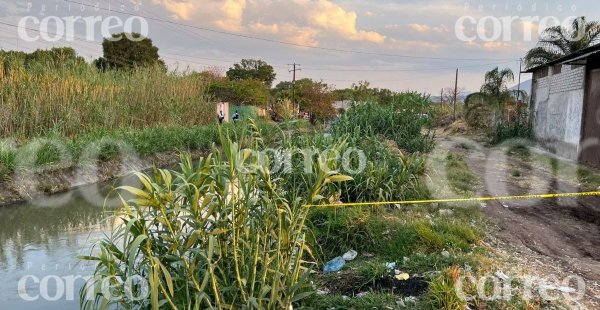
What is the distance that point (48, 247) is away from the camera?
5711mm

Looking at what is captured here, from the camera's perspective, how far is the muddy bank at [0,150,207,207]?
789cm

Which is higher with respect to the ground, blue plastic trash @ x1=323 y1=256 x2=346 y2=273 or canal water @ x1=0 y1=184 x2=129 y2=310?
blue plastic trash @ x1=323 y1=256 x2=346 y2=273

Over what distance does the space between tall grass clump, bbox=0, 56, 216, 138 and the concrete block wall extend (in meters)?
10.4

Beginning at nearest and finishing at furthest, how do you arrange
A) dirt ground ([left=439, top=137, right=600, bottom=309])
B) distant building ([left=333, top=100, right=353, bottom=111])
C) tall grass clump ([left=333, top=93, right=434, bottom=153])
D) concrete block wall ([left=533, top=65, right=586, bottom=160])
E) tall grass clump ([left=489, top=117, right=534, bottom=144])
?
1. dirt ground ([left=439, top=137, right=600, bottom=309])
2. tall grass clump ([left=333, top=93, right=434, bottom=153])
3. distant building ([left=333, top=100, right=353, bottom=111])
4. concrete block wall ([left=533, top=65, right=586, bottom=160])
5. tall grass clump ([left=489, top=117, right=534, bottom=144])

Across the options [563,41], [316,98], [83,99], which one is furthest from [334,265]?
[316,98]

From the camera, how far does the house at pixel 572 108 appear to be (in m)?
9.80

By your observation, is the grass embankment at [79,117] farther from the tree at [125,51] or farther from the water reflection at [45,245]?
the tree at [125,51]

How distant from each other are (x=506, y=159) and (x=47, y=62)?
11199 mm

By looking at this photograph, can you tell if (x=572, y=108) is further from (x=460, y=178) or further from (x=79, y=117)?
(x=79, y=117)

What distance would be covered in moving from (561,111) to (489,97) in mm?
8054

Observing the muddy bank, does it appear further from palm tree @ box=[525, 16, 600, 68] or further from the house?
palm tree @ box=[525, 16, 600, 68]

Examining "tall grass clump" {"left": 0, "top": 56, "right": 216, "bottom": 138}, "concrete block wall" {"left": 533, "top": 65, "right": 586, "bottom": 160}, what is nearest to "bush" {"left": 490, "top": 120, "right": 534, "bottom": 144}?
"concrete block wall" {"left": 533, "top": 65, "right": 586, "bottom": 160}

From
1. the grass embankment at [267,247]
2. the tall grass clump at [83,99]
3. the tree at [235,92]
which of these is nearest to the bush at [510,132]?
the tall grass clump at [83,99]

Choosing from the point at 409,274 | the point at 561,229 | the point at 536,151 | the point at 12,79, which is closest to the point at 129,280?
the point at 409,274
